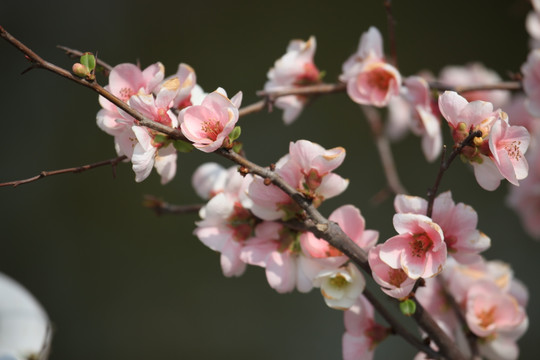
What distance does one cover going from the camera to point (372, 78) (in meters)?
0.61

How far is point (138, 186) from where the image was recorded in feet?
4.96

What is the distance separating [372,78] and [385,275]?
0.89 feet

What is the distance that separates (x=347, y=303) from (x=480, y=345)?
9.3 inches

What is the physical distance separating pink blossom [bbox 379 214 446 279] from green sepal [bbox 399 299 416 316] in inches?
1.5

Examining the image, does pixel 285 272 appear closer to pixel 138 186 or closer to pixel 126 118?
pixel 126 118

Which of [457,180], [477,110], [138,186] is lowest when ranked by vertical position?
[457,180]

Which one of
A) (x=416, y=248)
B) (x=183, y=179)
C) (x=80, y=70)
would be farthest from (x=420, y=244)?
(x=183, y=179)

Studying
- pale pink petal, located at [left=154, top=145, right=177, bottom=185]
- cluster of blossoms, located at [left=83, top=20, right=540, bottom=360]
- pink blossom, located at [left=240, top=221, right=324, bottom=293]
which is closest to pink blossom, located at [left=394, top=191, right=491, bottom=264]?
cluster of blossoms, located at [left=83, top=20, right=540, bottom=360]

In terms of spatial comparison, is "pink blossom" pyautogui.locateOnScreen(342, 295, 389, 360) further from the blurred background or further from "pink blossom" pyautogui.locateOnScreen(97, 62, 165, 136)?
the blurred background

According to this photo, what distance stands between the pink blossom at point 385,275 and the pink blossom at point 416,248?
0.01 meters

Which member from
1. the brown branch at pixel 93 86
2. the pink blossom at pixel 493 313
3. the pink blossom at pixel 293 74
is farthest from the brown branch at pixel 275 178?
the pink blossom at pixel 293 74

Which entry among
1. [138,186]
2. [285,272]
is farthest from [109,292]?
[285,272]

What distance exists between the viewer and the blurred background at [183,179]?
144 cm

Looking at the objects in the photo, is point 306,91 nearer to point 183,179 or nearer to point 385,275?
point 385,275
